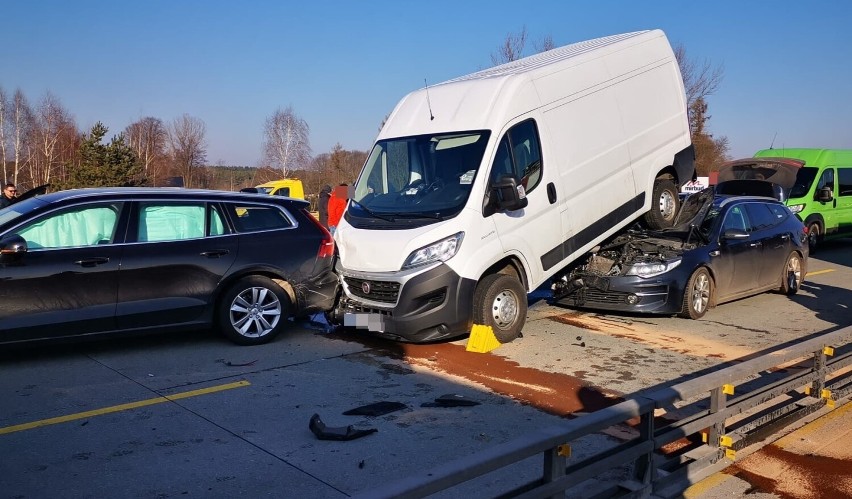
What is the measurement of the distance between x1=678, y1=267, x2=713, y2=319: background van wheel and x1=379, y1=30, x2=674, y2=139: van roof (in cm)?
280

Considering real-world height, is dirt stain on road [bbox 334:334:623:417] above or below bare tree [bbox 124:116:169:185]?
below

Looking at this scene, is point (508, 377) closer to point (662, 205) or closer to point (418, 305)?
point (418, 305)

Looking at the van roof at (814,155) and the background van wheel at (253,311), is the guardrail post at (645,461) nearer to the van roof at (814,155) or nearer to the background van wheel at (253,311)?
the background van wheel at (253,311)

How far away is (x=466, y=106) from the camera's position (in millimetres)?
8336

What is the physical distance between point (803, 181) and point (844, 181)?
171 centimetres

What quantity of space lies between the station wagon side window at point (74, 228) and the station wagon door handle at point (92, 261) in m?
0.19

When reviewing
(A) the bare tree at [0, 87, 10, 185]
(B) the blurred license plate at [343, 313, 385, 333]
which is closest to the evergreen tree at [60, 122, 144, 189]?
(A) the bare tree at [0, 87, 10, 185]

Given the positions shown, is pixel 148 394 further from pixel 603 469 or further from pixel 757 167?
pixel 757 167

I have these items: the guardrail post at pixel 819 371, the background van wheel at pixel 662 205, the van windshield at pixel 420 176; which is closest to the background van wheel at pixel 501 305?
the van windshield at pixel 420 176

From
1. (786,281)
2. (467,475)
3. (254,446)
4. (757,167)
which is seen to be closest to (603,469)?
(467,475)

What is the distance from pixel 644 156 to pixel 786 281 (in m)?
3.66

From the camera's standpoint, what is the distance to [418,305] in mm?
7406

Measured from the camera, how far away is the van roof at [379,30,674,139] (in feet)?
26.8

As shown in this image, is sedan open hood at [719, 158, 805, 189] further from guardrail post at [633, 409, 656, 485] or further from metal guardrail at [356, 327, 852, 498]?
guardrail post at [633, 409, 656, 485]
